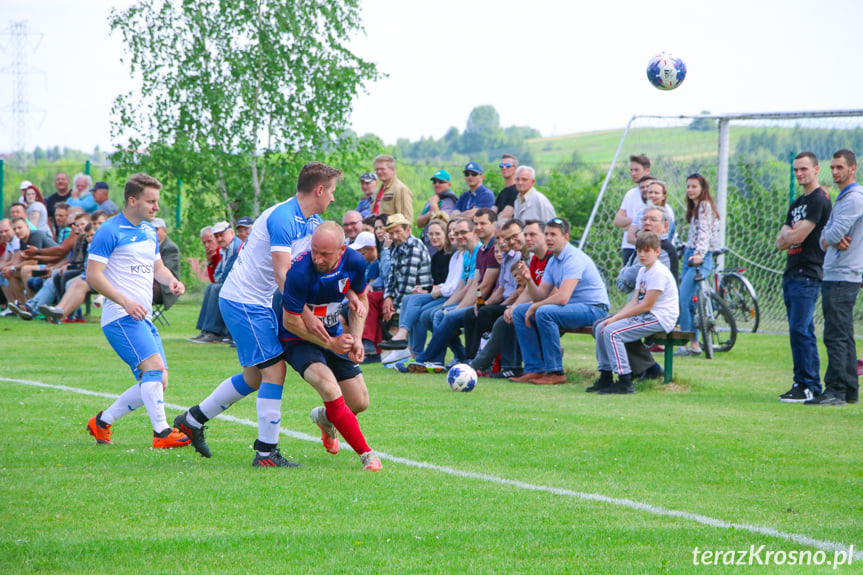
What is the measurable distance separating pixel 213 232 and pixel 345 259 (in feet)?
30.8

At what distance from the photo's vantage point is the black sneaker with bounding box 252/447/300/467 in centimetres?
628

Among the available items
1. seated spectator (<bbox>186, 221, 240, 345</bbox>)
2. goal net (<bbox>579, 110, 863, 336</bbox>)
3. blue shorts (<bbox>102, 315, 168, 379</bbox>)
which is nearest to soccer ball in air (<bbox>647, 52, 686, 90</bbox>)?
goal net (<bbox>579, 110, 863, 336</bbox>)

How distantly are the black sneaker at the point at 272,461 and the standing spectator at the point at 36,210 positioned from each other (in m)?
14.2

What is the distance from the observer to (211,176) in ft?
66.4

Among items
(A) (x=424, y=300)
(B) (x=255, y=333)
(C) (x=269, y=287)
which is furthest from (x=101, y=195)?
(B) (x=255, y=333)

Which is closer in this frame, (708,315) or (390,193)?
(708,315)

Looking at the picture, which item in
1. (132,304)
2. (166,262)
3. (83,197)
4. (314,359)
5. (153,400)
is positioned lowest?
(153,400)

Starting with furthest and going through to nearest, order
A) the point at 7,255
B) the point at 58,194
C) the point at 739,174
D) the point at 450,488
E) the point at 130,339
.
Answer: the point at 58,194, the point at 7,255, the point at 739,174, the point at 130,339, the point at 450,488

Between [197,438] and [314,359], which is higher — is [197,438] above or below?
below

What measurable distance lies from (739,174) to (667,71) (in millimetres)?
4469

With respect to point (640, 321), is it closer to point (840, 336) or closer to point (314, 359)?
point (840, 336)

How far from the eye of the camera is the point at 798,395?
30.3ft

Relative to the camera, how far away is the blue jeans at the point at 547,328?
10.4 meters

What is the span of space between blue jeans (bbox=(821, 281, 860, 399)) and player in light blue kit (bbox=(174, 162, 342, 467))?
5.05 m
